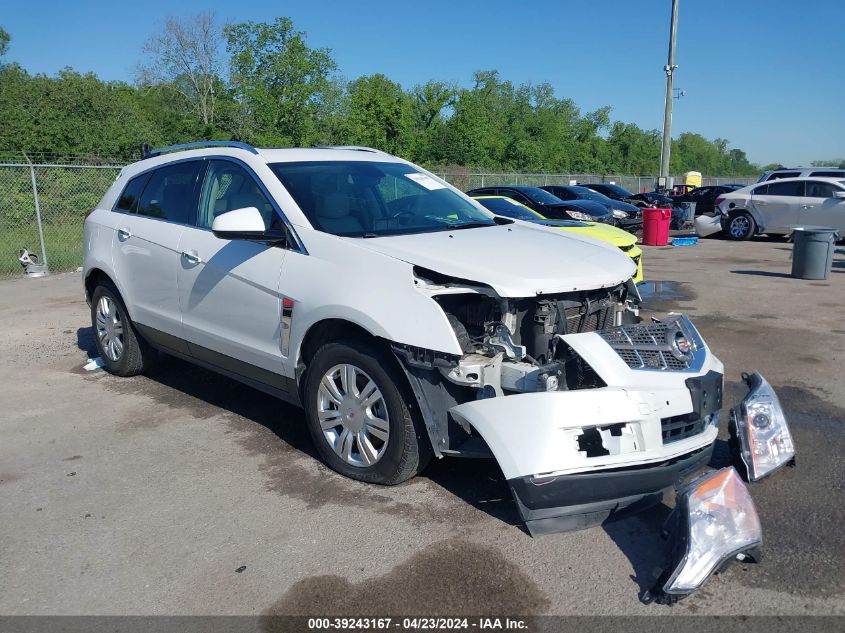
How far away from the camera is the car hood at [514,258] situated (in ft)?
12.3

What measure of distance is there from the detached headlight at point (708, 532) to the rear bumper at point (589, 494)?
248 mm

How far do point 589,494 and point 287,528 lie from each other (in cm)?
154

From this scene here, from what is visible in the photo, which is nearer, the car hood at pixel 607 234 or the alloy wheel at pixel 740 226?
the car hood at pixel 607 234

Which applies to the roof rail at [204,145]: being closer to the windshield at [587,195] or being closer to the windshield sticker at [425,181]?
the windshield sticker at [425,181]

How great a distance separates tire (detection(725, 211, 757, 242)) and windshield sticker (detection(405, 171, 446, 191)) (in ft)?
53.8

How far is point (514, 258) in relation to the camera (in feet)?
13.3

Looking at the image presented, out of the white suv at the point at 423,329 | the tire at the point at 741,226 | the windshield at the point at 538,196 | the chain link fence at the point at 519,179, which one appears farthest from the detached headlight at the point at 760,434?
the chain link fence at the point at 519,179

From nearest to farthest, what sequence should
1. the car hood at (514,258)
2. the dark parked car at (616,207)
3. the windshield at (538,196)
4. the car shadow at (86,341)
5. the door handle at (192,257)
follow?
the car hood at (514,258)
the door handle at (192,257)
the car shadow at (86,341)
the windshield at (538,196)
the dark parked car at (616,207)

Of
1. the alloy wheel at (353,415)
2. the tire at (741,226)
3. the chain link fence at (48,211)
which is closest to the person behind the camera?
the alloy wheel at (353,415)

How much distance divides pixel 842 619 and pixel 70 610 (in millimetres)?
3179

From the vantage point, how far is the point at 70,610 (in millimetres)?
3119

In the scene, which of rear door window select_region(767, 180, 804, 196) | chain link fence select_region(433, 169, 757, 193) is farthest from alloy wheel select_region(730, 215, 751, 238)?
chain link fence select_region(433, 169, 757, 193)

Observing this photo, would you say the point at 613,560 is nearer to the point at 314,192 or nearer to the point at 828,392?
the point at 314,192

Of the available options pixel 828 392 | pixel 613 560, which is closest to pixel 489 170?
pixel 828 392
